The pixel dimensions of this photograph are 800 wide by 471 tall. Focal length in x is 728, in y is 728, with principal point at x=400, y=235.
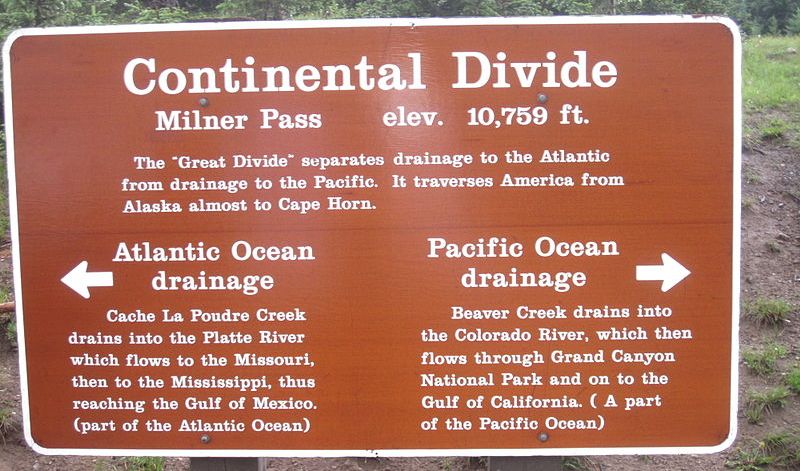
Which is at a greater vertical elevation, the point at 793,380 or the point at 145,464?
the point at 793,380

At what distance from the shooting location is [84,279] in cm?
244

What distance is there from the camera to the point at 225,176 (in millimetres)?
2398

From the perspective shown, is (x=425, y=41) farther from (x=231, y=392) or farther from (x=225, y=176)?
(x=231, y=392)

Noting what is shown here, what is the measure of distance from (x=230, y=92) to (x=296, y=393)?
40.6 inches

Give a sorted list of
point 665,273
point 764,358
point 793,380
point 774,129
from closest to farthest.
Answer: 1. point 665,273
2. point 793,380
3. point 764,358
4. point 774,129

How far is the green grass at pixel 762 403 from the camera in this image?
175 inches

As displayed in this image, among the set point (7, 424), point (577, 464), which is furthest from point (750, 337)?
point (7, 424)

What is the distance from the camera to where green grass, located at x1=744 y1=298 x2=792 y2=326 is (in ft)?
17.1

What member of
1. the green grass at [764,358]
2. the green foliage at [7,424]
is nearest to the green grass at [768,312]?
the green grass at [764,358]

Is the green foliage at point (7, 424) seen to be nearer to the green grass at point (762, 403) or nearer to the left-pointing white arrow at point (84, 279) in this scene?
the left-pointing white arrow at point (84, 279)

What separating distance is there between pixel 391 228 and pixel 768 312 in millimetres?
3930

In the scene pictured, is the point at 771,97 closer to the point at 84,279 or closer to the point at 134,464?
the point at 134,464


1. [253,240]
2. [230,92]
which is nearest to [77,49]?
[230,92]

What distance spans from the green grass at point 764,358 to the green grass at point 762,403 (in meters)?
0.24
